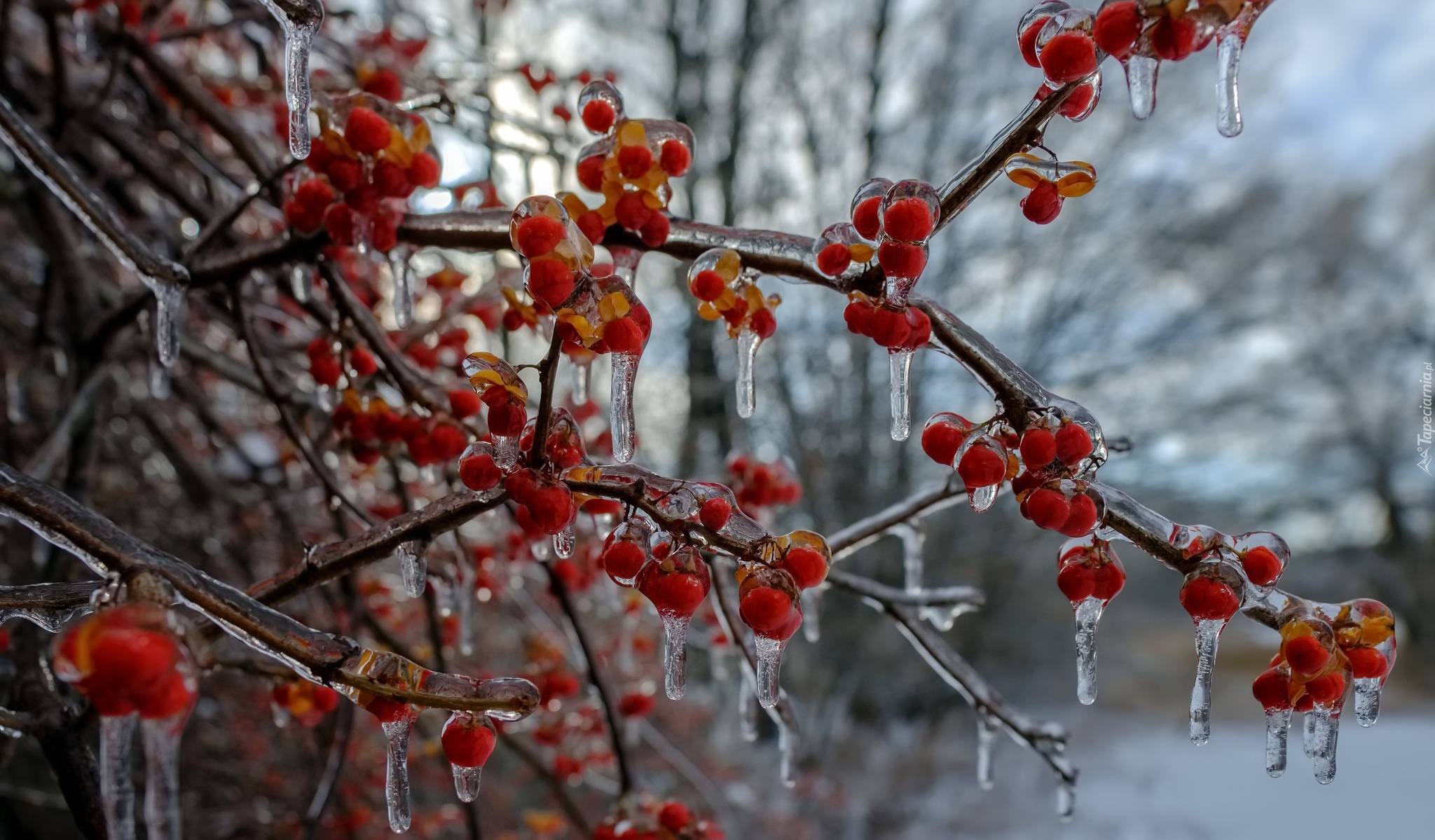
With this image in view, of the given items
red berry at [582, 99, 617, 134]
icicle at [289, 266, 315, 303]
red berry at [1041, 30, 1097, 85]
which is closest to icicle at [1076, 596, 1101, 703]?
red berry at [1041, 30, 1097, 85]

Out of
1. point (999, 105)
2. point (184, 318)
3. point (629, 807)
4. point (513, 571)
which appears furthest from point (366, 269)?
point (999, 105)

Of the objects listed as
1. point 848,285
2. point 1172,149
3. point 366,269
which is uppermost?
point 1172,149

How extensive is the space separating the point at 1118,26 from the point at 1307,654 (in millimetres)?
508

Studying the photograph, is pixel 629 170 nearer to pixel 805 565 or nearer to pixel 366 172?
pixel 366 172

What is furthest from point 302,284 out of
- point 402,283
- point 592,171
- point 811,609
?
point 811,609

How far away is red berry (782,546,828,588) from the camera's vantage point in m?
0.68

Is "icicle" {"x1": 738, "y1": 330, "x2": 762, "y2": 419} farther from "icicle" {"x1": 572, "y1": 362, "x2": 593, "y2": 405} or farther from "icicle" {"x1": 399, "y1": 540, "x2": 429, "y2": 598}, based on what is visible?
"icicle" {"x1": 399, "y1": 540, "x2": 429, "y2": 598}

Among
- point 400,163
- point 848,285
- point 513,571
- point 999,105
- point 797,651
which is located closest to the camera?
point 848,285

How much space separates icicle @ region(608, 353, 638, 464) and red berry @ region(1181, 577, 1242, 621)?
48 cm

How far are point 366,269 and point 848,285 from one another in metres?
1.86

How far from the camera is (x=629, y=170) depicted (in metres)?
0.79

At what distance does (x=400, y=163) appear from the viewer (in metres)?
0.88

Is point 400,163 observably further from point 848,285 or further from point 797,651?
point 797,651

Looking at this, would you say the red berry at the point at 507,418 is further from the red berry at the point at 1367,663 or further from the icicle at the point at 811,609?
the red berry at the point at 1367,663
